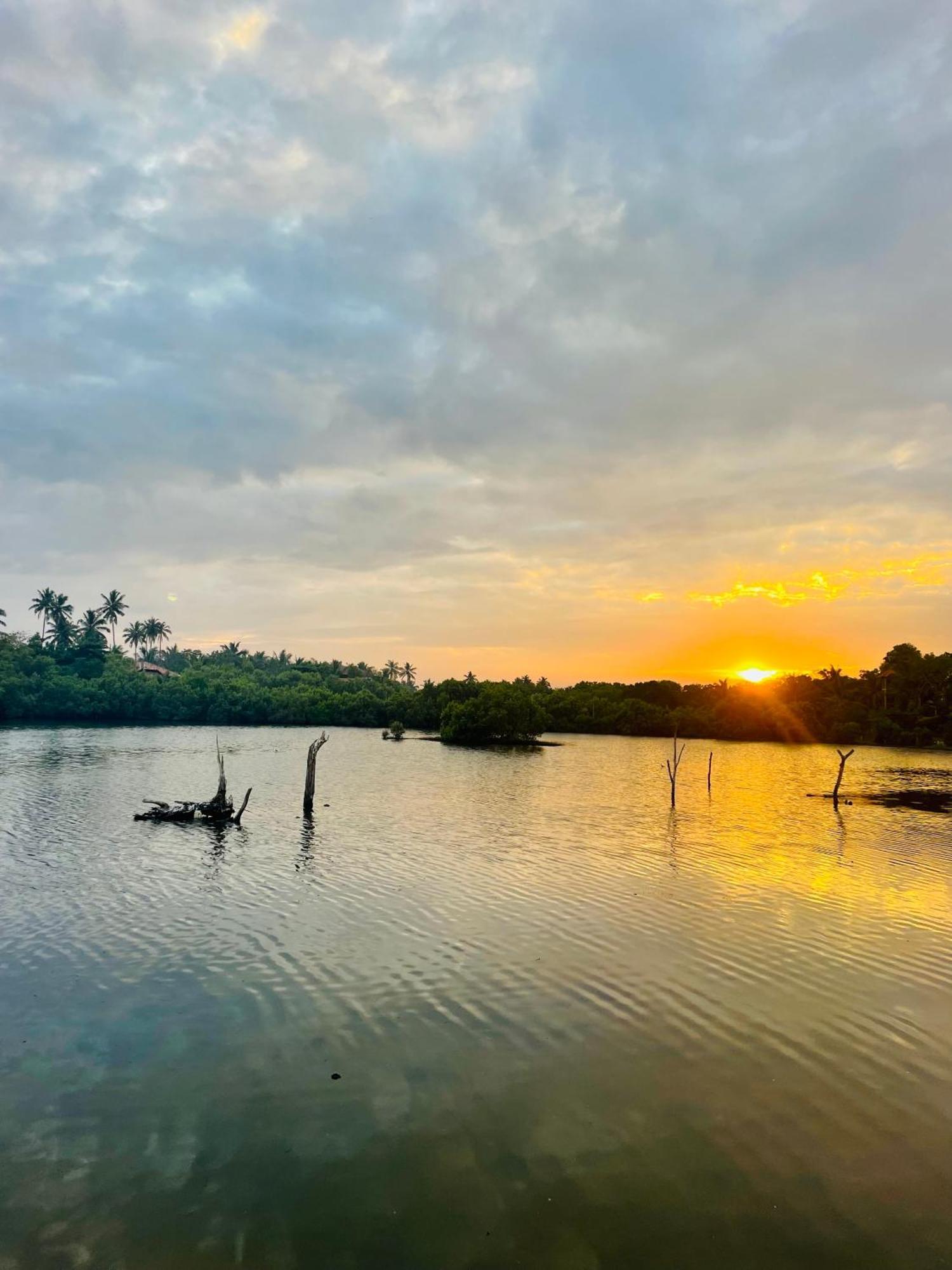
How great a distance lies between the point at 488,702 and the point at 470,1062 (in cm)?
9215

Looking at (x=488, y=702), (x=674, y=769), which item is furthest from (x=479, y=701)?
(x=674, y=769)

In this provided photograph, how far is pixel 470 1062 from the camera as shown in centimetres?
1031

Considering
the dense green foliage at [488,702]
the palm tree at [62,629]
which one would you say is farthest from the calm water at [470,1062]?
the palm tree at [62,629]

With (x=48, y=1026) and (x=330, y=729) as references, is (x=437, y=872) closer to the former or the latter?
(x=48, y=1026)

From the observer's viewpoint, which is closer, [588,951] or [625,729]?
[588,951]

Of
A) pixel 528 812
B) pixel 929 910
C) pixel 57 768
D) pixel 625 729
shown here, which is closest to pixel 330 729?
pixel 625 729

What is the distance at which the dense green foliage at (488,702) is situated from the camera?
107 metres

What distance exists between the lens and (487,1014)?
12062 millimetres

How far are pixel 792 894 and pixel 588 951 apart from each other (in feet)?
30.4

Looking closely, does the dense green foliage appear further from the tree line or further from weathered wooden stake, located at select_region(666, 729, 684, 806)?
weathered wooden stake, located at select_region(666, 729, 684, 806)

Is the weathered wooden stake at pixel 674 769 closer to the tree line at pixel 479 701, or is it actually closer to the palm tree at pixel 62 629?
the tree line at pixel 479 701

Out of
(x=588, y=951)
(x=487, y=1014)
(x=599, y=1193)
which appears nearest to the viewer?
(x=599, y=1193)

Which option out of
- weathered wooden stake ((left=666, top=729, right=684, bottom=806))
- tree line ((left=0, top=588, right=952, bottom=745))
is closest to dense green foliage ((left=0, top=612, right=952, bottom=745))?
tree line ((left=0, top=588, right=952, bottom=745))

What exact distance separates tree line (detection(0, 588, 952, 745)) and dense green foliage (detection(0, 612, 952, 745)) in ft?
0.75
